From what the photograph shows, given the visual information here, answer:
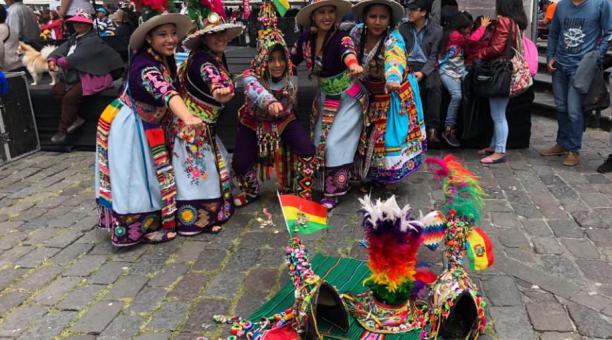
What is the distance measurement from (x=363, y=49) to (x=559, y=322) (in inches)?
101

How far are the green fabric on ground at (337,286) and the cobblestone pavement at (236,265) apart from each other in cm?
13

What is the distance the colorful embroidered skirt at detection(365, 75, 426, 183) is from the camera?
453cm

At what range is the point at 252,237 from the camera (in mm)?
4105

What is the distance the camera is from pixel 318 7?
4.20 m

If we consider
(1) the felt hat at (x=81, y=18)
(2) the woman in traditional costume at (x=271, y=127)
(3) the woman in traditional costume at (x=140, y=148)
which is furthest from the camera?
(1) the felt hat at (x=81, y=18)

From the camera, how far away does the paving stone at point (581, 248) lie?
3.65 meters

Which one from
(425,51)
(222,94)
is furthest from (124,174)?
(425,51)

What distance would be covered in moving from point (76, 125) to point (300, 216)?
4807 millimetres

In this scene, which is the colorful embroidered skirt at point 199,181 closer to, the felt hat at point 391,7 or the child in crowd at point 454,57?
the felt hat at point 391,7

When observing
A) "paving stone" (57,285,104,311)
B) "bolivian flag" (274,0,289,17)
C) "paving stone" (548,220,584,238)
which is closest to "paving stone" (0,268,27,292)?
"paving stone" (57,285,104,311)

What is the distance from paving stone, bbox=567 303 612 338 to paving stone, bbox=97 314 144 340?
246 cm

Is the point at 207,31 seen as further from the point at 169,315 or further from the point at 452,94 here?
the point at 452,94

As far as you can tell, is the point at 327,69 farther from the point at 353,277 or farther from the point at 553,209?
the point at 553,209

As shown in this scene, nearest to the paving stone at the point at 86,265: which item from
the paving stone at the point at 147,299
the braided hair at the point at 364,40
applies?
the paving stone at the point at 147,299
